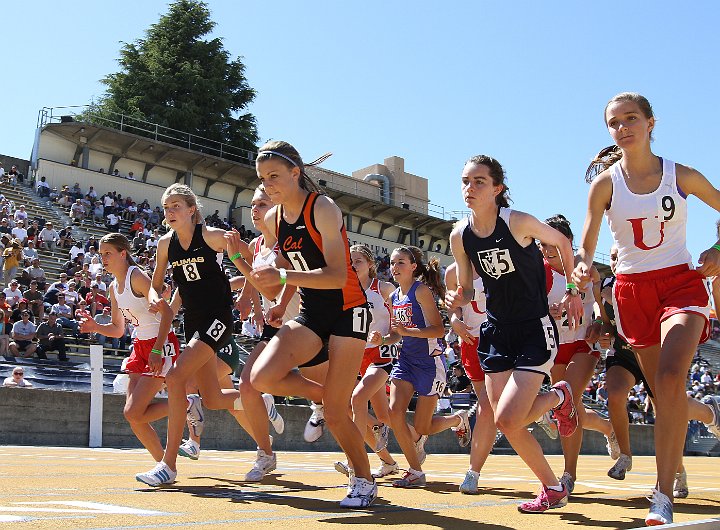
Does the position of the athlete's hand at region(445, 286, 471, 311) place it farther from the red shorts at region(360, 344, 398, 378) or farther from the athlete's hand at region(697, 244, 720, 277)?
the red shorts at region(360, 344, 398, 378)

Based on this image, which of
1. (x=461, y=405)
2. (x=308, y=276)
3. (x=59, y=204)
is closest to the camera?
(x=308, y=276)

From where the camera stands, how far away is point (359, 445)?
5.41 meters

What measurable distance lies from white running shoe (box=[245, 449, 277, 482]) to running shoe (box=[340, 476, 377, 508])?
212 cm

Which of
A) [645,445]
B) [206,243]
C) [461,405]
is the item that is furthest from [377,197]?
[206,243]

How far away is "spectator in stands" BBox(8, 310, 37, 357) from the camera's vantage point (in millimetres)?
16906

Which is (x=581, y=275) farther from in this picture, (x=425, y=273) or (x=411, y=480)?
(x=425, y=273)

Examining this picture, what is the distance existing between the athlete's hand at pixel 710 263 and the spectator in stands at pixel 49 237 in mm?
22625

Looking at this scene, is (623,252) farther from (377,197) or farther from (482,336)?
(377,197)

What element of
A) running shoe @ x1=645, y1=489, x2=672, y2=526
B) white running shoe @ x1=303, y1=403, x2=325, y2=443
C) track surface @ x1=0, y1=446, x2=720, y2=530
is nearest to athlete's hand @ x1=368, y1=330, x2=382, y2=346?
white running shoe @ x1=303, y1=403, x2=325, y2=443

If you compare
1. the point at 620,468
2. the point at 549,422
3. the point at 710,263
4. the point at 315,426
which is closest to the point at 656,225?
the point at 710,263

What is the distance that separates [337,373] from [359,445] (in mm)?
501

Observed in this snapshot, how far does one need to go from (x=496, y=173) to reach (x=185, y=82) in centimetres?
4968

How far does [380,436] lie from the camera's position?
27.7 feet

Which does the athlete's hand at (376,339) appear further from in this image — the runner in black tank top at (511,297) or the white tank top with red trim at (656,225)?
the white tank top with red trim at (656,225)
